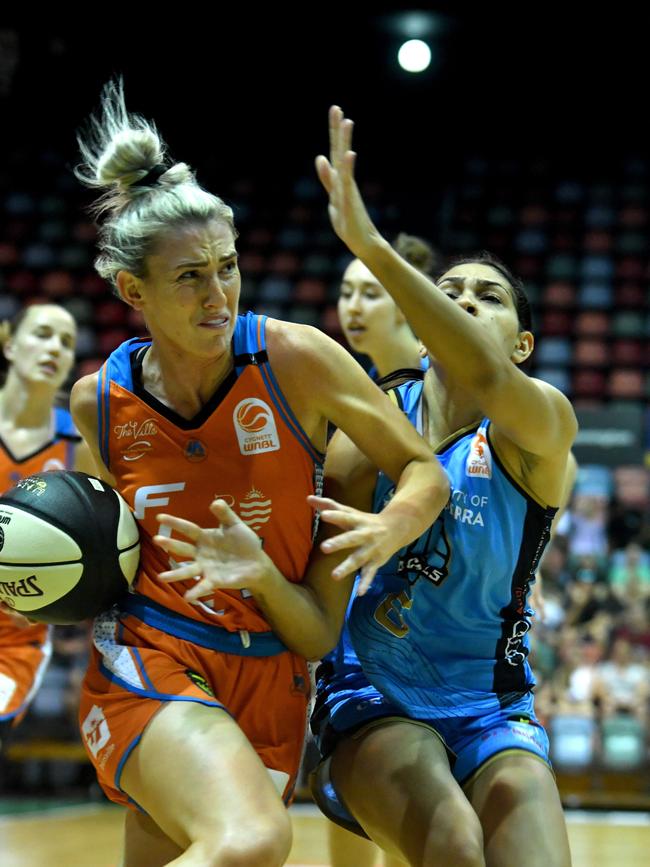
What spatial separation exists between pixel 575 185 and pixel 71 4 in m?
5.79

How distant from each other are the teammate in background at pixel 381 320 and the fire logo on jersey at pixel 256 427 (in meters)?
2.13

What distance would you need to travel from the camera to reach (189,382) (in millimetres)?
2797

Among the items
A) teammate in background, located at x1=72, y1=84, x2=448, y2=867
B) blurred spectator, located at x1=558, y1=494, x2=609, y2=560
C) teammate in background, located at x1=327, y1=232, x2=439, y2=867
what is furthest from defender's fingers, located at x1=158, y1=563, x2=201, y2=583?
blurred spectator, located at x1=558, y1=494, x2=609, y2=560

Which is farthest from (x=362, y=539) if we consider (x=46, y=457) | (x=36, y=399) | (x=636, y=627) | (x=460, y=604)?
(x=636, y=627)

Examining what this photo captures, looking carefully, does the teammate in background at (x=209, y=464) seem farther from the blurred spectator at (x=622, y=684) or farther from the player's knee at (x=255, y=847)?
the blurred spectator at (x=622, y=684)

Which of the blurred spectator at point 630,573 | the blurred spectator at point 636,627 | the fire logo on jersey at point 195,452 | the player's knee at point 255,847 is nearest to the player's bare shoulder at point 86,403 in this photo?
the fire logo on jersey at point 195,452

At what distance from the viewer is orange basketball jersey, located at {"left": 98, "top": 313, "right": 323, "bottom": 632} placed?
270 centimetres

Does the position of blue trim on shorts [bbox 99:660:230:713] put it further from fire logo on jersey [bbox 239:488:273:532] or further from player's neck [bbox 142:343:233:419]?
player's neck [bbox 142:343:233:419]

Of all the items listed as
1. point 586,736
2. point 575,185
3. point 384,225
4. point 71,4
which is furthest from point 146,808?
point 575,185

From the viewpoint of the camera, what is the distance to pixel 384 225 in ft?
38.9

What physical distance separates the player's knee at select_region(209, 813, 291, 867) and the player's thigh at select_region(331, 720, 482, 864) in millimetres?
333

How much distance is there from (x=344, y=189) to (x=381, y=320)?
91.9 inches

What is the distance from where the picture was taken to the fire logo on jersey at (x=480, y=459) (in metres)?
2.82

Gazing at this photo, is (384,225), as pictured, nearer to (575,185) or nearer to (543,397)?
(575,185)
